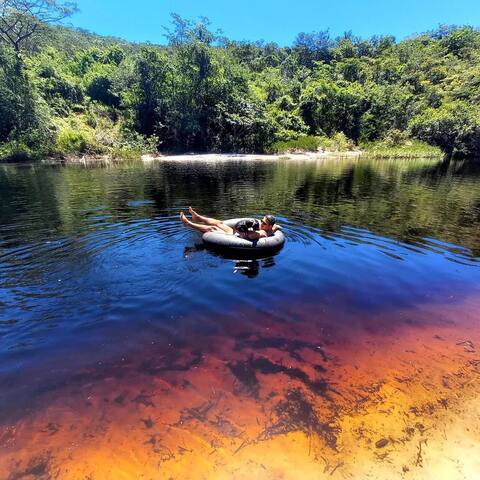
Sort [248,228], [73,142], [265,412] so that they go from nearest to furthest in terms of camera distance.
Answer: [265,412], [248,228], [73,142]

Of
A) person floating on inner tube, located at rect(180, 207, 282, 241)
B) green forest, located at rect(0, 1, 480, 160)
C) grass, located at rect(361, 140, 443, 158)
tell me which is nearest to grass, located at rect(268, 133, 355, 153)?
green forest, located at rect(0, 1, 480, 160)

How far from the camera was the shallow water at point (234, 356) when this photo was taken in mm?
3879

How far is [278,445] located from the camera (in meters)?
3.99

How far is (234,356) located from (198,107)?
54.0 meters

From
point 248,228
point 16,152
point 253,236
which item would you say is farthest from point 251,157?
point 253,236

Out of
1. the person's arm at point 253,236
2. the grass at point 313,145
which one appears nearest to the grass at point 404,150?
the grass at point 313,145

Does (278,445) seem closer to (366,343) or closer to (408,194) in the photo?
(366,343)

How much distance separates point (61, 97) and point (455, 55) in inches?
3645

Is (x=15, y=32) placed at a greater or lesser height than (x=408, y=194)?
greater

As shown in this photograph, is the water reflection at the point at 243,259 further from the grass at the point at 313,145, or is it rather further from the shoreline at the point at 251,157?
the grass at the point at 313,145

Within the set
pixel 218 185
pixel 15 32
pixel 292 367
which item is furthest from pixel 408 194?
pixel 15 32

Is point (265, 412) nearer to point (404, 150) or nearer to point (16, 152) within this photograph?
point (16, 152)

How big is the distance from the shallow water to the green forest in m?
40.1

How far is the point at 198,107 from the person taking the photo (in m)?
53.8
